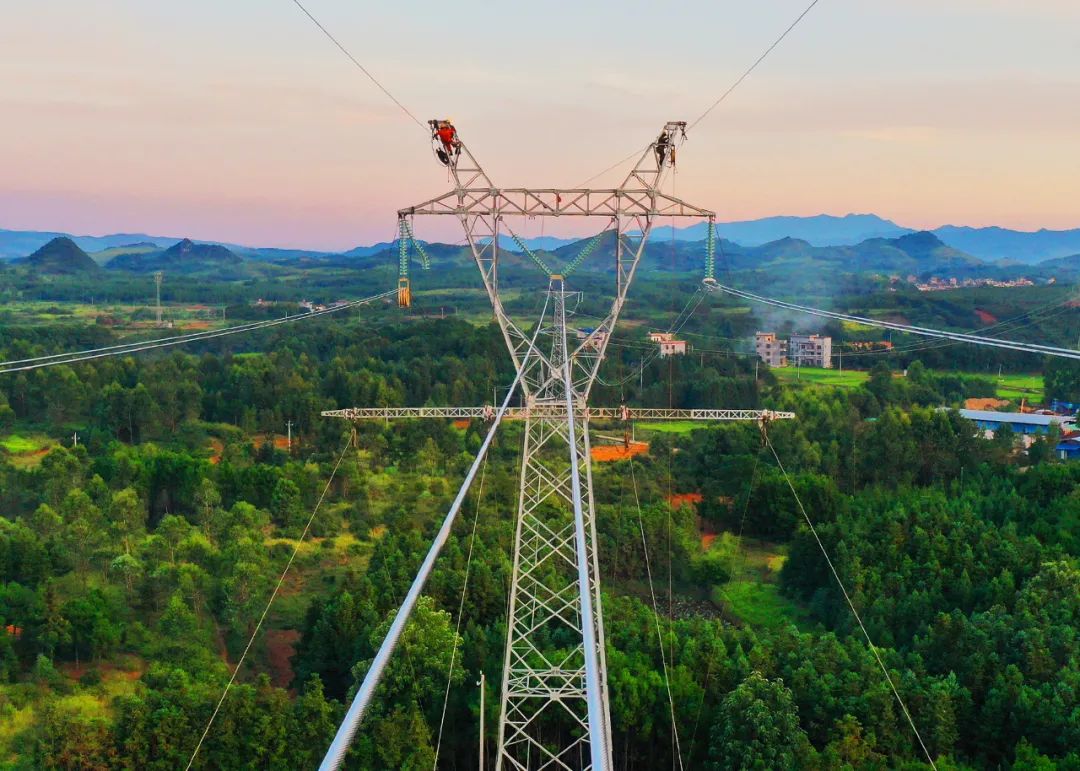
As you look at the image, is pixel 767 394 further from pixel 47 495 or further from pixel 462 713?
pixel 462 713

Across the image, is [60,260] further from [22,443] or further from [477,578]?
[477,578]

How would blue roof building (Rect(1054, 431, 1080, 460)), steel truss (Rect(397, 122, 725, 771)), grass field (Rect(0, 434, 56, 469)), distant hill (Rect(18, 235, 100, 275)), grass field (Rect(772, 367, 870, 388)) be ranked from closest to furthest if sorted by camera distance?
steel truss (Rect(397, 122, 725, 771)), grass field (Rect(0, 434, 56, 469)), blue roof building (Rect(1054, 431, 1080, 460)), grass field (Rect(772, 367, 870, 388)), distant hill (Rect(18, 235, 100, 275))

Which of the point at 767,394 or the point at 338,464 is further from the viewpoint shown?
the point at 767,394

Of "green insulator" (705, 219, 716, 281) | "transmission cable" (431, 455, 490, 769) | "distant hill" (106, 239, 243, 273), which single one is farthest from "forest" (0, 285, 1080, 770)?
"distant hill" (106, 239, 243, 273)

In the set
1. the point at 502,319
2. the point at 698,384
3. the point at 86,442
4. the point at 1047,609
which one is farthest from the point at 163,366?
the point at 1047,609

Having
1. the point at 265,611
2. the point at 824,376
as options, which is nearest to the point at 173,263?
the point at 824,376

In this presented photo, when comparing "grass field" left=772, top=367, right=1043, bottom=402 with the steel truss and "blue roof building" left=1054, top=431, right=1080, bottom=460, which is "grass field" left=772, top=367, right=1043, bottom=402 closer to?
"blue roof building" left=1054, top=431, right=1080, bottom=460
